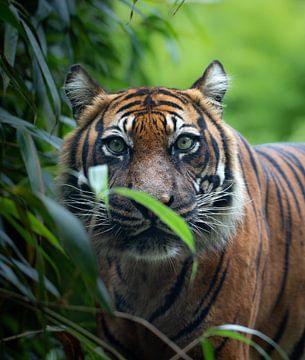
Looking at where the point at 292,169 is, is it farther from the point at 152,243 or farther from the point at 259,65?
the point at 259,65

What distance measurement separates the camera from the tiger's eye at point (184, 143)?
2830mm

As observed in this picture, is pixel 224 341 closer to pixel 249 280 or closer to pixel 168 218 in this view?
pixel 249 280

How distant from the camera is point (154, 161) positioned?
2754 millimetres

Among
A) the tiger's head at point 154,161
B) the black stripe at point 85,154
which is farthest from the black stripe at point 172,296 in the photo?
the black stripe at point 85,154

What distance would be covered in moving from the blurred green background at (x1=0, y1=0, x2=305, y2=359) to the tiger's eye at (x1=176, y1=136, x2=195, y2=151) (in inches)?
14.7

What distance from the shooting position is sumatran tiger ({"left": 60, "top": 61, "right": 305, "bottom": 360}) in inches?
109

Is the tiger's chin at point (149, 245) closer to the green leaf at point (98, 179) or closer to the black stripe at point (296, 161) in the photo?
the green leaf at point (98, 179)

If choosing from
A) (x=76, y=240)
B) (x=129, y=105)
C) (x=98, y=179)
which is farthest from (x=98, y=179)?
(x=129, y=105)

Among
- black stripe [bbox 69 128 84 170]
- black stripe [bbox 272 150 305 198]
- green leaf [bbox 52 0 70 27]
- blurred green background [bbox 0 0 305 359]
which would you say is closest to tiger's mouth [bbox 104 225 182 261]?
blurred green background [bbox 0 0 305 359]

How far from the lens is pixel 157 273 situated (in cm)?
302

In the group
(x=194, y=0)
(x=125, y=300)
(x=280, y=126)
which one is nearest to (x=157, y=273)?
(x=125, y=300)

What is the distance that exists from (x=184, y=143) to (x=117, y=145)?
0.20 m

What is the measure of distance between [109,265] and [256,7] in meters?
9.11

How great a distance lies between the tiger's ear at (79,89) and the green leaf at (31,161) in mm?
356
